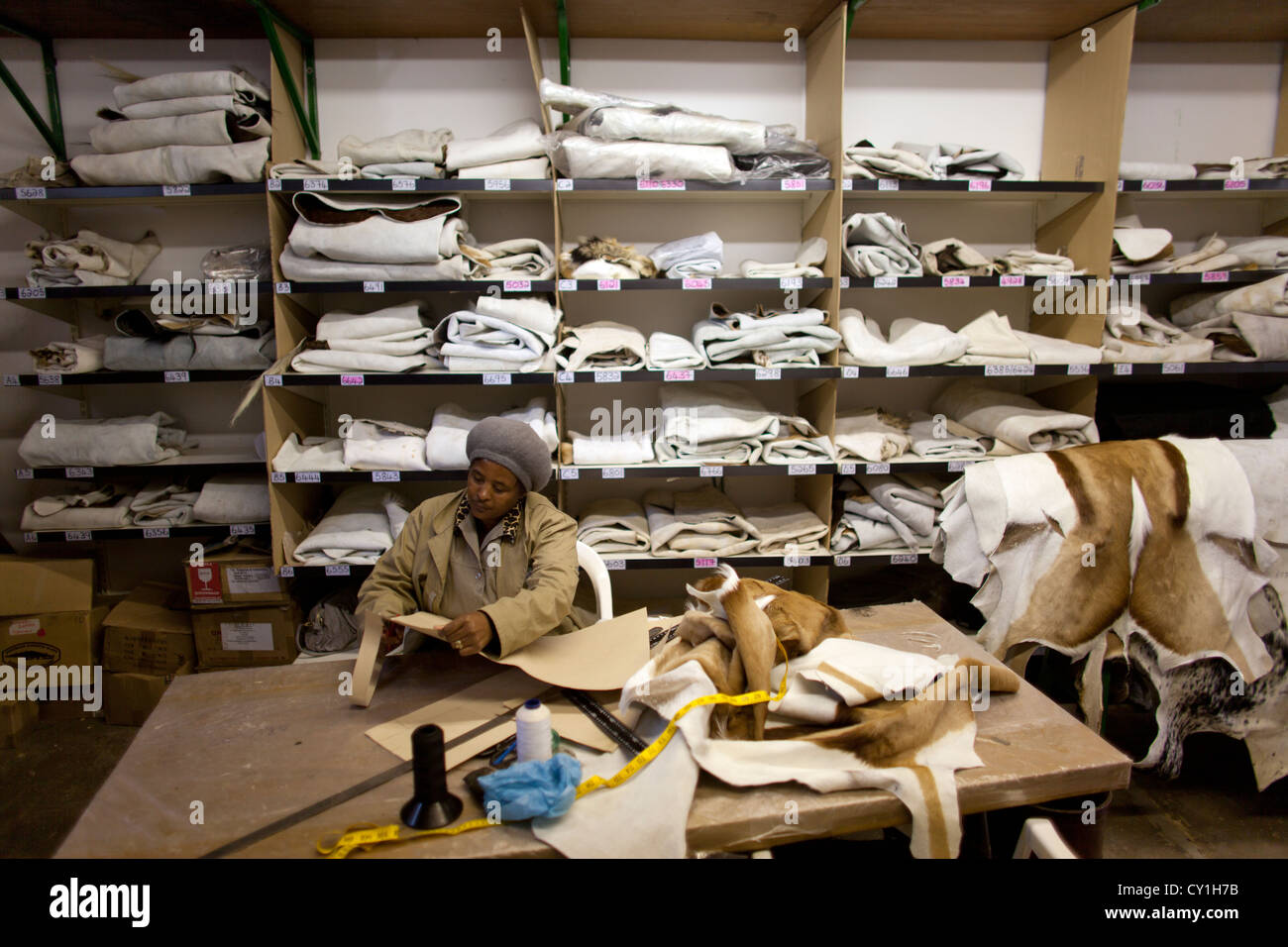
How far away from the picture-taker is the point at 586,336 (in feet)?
9.71

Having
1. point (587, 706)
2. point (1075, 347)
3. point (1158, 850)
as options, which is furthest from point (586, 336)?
point (1158, 850)

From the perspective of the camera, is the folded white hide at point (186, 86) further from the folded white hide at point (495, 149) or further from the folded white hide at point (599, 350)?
the folded white hide at point (599, 350)

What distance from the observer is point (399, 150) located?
2844 millimetres

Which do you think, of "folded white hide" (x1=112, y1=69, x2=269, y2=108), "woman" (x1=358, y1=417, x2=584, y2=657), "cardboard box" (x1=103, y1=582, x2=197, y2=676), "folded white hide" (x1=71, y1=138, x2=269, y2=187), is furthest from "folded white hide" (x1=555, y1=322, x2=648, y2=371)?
"cardboard box" (x1=103, y1=582, x2=197, y2=676)

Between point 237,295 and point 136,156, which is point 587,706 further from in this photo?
point 136,156

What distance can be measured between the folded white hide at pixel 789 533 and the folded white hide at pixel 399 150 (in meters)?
2.05

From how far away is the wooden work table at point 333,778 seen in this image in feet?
3.80

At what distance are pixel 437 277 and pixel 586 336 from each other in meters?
0.65

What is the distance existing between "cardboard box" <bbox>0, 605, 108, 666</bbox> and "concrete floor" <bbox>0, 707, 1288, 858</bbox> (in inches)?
12.1

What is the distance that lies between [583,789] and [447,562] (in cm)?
92

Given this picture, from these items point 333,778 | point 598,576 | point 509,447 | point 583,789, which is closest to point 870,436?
point 598,576

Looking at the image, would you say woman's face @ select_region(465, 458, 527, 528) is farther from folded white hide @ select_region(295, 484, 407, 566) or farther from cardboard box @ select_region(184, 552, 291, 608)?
cardboard box @ select_region(184, 552, 291, 608)

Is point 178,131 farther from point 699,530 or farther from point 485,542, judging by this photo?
point 699,530

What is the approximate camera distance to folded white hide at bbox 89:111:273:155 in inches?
110
